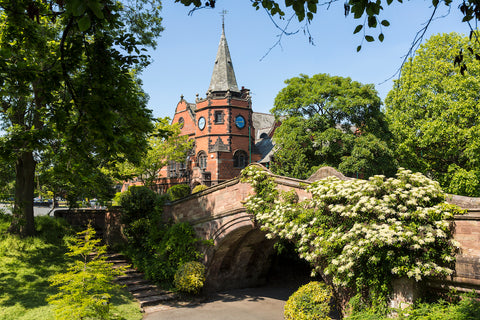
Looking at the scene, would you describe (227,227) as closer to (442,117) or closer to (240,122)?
(442,117)

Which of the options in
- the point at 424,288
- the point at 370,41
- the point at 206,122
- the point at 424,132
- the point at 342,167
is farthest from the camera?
A: the point at 206,122

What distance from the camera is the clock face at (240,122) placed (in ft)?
113

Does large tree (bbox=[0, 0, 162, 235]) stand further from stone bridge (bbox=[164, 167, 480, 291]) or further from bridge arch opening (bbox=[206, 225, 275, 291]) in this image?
bridge arch opening (bbox=[206, 225, 275, 291])

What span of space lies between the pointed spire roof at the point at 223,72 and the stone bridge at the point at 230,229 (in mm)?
21019

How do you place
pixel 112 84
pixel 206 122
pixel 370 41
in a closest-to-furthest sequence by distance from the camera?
pixel 370 41, pixel 112 84, pixel 206 122

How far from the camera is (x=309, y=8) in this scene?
4086mm

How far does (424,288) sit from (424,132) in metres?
14.5

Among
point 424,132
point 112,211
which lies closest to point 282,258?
point 112,211

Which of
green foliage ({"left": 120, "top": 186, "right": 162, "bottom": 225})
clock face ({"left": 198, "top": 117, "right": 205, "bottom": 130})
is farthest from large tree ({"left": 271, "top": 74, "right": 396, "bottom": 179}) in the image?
clock face ({"left": 198, "top": 117, "right": 205, "bottom": 130})

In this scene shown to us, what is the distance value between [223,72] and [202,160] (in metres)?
9.22

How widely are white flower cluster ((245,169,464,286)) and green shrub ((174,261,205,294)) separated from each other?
5296 millimetres

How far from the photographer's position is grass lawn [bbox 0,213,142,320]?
10.4 metres

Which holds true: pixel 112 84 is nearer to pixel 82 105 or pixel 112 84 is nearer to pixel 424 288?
pixel 82 105

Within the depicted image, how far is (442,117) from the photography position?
19406mm
